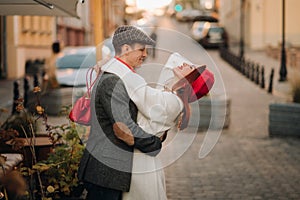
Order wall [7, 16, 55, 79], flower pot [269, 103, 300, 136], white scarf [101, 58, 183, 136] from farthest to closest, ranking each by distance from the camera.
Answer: wall [7, 16, 55, 79] < flower pot [269, 103, 300, 136] < white scarf [101, 58, 183, 136]

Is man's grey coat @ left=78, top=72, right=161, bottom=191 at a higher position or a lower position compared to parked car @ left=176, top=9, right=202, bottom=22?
lower

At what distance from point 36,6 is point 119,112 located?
3.35 m

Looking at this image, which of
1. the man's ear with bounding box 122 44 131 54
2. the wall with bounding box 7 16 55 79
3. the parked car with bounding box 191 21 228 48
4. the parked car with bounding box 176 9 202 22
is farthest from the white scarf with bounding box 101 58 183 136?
the parked car with bounding box 176 9 202 22

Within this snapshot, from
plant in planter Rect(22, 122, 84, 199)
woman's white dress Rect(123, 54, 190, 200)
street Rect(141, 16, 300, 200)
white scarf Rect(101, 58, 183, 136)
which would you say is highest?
white scarf Rect(101, 58, 183, 136)

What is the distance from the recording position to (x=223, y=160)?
10414mm

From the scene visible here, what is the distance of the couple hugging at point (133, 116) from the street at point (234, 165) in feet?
0.90

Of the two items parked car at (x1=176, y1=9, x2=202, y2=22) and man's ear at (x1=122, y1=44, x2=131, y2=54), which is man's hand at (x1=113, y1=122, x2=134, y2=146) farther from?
parked car at (x1=176, y1=9, x2=202, y2=22)

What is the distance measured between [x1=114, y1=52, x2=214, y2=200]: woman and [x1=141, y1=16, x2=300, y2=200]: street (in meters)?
0.27

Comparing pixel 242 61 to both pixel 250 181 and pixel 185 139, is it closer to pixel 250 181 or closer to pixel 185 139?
pixel 250 181

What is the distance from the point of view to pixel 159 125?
4004 millimetres

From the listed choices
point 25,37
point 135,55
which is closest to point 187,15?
point 25,37

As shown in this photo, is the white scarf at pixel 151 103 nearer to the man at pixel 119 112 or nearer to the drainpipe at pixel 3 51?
the man at pixel 119 112

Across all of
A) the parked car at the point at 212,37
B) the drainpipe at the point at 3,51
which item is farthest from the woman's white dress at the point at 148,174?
the parked car at the point at 212,37

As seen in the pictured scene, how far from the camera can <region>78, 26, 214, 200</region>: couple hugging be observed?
3.97 meters
